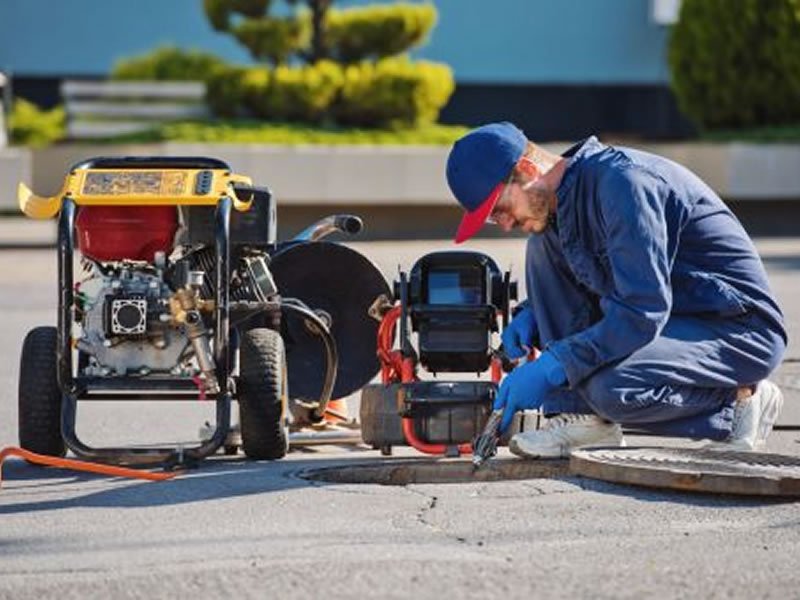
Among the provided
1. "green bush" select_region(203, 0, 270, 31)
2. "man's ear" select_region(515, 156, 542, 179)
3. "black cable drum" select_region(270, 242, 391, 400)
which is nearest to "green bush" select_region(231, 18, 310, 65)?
"green bush" select_region(203, 0, 270, 31)

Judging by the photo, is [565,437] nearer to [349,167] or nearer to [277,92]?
[349,167]

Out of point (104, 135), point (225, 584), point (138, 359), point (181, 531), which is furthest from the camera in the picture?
point (104, 135)

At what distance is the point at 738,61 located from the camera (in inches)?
926

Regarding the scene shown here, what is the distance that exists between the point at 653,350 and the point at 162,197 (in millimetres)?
1763

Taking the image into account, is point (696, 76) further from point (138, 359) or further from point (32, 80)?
point (138, 359)

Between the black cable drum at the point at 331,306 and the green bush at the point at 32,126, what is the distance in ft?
60.8

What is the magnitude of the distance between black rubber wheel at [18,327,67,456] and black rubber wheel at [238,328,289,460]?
2.19 ft

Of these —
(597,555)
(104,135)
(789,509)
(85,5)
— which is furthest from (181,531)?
(85,5)

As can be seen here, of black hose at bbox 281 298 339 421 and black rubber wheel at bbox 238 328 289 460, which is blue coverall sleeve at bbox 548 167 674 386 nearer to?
black rubber wheel at bbox 238 328 289 460

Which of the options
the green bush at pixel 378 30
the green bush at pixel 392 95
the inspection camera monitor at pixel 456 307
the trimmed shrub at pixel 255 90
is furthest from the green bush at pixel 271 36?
the inspection camera monitor at pixel 456 307

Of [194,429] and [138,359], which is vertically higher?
[138,359]

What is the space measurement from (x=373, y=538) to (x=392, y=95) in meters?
18.0

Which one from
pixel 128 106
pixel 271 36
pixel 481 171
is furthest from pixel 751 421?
pixel 128 106

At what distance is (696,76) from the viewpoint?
941 inches
